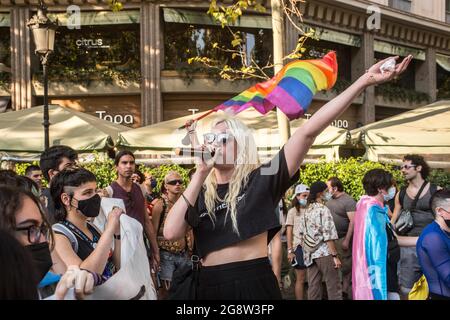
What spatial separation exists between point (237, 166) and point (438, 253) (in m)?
2.34

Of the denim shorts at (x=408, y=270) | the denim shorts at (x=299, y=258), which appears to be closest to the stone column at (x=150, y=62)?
the denim shorts at (x=299, y=258)

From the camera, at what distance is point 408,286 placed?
6969 millimetres

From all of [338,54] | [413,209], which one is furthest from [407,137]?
[338,54]

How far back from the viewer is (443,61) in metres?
28.3

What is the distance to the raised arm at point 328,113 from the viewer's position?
3.00 m

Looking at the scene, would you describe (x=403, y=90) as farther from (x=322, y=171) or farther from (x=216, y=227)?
(x=216, y=227)

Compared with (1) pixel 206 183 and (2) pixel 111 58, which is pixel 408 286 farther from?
(2) pixel 111 58

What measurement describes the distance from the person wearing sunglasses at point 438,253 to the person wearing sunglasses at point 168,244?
3025 millimetres

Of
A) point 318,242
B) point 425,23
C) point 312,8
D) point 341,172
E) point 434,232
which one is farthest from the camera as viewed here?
point 425,23

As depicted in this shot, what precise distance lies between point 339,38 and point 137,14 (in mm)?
7935

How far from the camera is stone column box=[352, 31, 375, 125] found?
78.3 feet

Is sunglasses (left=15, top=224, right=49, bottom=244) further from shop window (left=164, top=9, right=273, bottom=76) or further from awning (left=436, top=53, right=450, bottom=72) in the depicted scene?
awning (left=436, top=53, right=450, bottom=72)

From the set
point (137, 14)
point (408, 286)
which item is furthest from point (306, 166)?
point (137, 14)

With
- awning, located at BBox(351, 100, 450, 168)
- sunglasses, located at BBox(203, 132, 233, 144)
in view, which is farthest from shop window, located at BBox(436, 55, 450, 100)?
sunglasses, located at BBox(203, 132, 233, 144)
